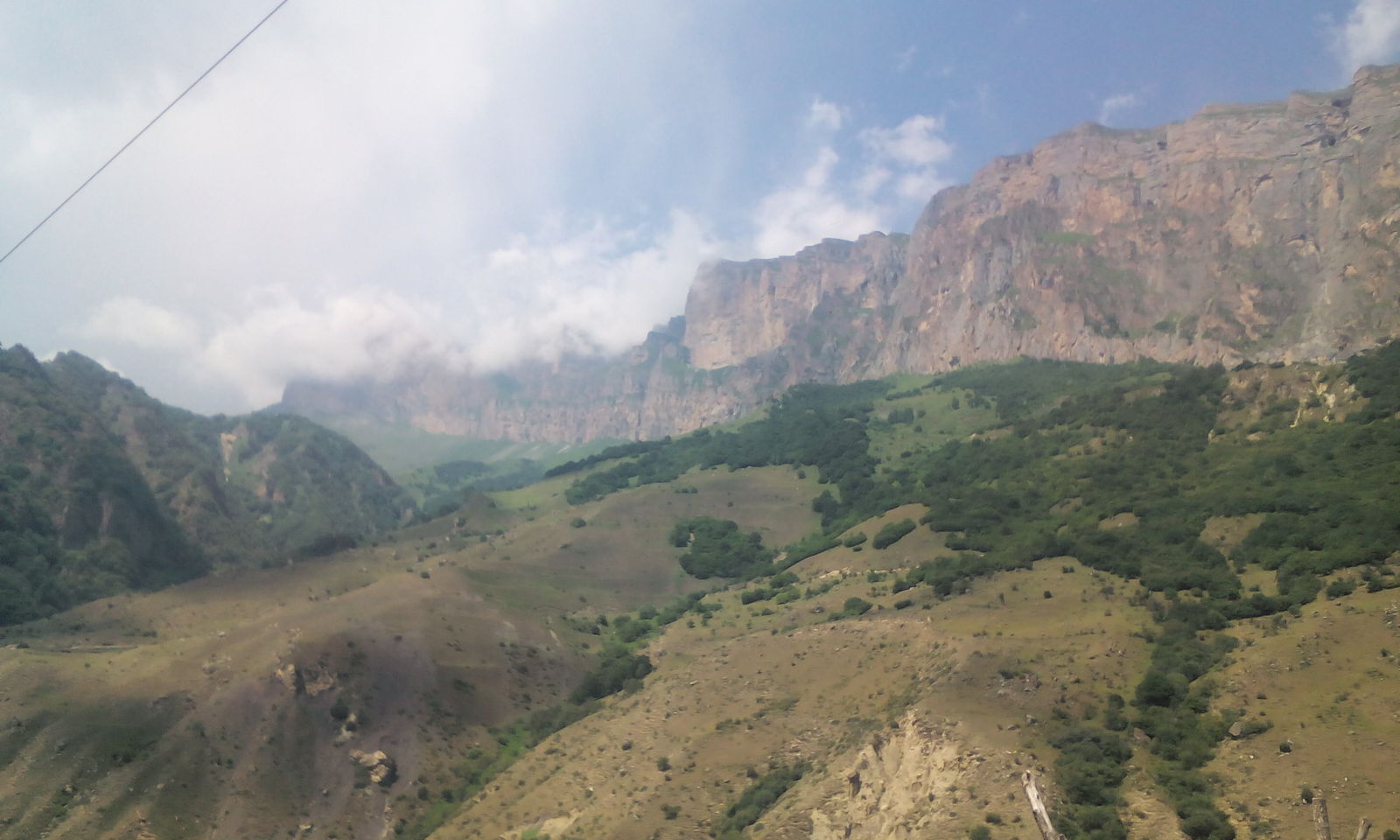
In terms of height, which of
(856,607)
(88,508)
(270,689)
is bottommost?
(856,607)

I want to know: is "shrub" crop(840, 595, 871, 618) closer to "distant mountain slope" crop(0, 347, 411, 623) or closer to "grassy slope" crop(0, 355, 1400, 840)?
"grassy slope" crop(0, 355, 1400, 840)

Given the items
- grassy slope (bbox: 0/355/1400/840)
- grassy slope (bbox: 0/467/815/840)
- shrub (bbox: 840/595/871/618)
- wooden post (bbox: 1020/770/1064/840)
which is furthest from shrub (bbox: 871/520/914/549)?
wooden post (bbox: 1020/770/1064/840)

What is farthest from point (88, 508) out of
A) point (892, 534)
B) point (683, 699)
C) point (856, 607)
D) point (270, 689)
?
point (856, 607)

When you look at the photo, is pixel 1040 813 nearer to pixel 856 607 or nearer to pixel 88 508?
pixel 856 607

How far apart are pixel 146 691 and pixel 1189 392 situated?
130036 millimetres

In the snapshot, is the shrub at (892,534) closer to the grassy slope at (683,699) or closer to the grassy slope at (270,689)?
the grassy slope at (683,699)

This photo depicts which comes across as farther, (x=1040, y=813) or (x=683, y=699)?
(x=683, y=699)

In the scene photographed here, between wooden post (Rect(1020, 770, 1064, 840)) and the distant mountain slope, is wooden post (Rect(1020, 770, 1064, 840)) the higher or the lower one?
the lower one

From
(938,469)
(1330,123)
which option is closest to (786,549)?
(938,469)

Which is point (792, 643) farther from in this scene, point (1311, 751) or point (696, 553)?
point (696, 553)

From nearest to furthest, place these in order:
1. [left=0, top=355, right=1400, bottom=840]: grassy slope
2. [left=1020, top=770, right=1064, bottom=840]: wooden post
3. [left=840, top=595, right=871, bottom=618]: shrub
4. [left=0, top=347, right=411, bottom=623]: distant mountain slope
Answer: [left=1020, top=770, right=1064, bottom=840]: wooden post → [left=0, top=355, right=1400, bottom=840]: grassy slope → [left=840, top=595, right=871, bottom=618]: shrub → [left=0, top=347, right=411, bottom=623]: distant mountain slope

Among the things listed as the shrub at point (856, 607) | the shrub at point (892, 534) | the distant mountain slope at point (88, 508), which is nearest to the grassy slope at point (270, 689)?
the distant mountain slope at point (88, 508)

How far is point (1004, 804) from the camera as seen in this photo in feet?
139

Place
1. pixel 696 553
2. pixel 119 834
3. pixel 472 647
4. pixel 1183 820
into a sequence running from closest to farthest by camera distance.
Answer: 1. pixel 1183 820
2. pixel 119 834
3. pixel 472 647
4. pixel 696 553
